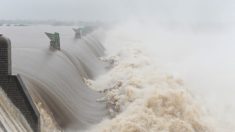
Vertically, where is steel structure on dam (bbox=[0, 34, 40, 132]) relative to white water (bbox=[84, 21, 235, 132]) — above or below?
above

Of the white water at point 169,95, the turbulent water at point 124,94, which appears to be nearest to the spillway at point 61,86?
the turbulent water at point 124,94

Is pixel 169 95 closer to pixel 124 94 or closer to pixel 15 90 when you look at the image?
pixel 124 94

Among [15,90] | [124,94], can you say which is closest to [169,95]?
[124,94]

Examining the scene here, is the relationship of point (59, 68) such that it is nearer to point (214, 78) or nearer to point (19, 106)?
Answer: point (19, 106)

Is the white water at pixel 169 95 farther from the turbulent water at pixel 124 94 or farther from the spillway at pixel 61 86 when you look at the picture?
the spillway at pixel 61 86

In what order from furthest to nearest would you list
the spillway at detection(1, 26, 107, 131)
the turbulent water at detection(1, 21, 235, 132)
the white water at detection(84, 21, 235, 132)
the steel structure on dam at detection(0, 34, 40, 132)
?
1. the white water at detection(84, 21, 235, 132)
2. the turbulent water at detection(1, 21, 235, 132)
3. the spillway at detection(1, 26, 107, 131)
4. the steel structure on dam at detection(0, 34, 40, 132)

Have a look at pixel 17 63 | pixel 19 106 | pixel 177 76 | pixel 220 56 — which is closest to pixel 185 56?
pixel 220 56

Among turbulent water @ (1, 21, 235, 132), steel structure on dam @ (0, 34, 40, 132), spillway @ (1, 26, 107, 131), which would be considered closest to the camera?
steel structure on dam @ (0, 34, 40, 132)

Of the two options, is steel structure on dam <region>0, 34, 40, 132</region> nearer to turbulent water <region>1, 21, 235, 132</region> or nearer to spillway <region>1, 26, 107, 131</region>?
turbulent water <region>1, 21, 235, 132</region>

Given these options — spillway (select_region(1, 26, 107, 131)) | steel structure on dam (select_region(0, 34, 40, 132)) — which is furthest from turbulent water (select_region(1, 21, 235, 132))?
steel structure on dam (select_region(0, 34, 40, 132))
